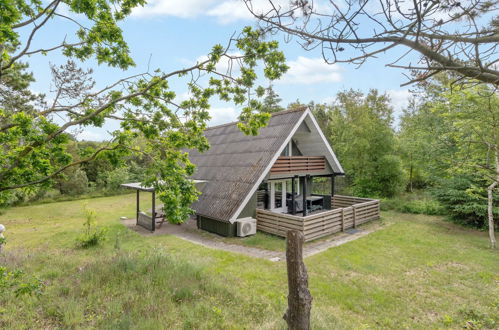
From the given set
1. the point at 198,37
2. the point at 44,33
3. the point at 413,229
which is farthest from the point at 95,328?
the point at 413,229

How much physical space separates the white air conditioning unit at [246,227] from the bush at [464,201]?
9489mm

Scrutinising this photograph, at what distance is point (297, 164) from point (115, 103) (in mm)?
8934

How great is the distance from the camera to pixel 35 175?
14.5 feet

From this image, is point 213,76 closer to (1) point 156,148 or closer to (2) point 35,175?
(1) point 156,148

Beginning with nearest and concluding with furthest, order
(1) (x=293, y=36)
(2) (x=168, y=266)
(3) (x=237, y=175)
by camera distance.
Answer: (1) (x=293, y=36), (2) (x=168, y=266), (3) (x=237, y=175)

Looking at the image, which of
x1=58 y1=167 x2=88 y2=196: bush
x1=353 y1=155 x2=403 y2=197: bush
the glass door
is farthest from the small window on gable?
x1=58 y1=167 x2=88 y2=196: bush

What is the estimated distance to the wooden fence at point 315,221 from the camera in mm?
9648

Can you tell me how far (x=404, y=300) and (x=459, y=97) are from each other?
727 cm

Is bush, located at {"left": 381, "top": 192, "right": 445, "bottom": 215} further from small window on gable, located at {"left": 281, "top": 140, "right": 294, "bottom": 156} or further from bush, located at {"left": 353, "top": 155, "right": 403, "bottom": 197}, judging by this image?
small window on gable, located at {"left": 281, "top": 140, "right": 294, "bottom": 156}

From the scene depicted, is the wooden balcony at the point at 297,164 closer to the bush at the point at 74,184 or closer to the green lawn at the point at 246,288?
the green lawn at the point at 246,288

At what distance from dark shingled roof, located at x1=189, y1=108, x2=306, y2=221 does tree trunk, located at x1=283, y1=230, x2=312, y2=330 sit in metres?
6.39

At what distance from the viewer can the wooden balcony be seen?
1127cm

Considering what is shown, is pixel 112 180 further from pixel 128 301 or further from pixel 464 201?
pixel 464 201

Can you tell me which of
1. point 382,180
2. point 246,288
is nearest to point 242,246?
point 246,288
